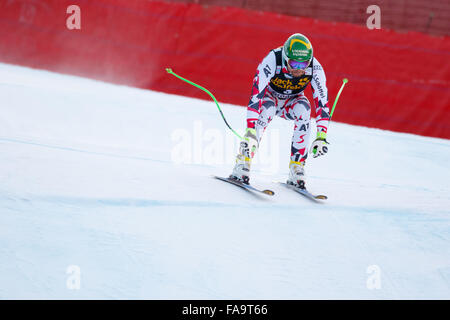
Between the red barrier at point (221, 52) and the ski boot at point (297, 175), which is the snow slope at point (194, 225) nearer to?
the ski boot at point (297, 175)

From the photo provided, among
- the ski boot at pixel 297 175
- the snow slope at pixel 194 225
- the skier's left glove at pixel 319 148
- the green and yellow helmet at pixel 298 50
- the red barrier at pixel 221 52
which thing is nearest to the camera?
the snow slope at pixel 194 225

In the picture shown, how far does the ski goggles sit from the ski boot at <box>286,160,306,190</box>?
0.89 meters

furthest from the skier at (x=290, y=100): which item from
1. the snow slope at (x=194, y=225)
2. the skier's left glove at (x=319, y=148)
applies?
the snow slope at (x=194, y=225)

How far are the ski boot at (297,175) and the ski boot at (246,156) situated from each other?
0.46 m

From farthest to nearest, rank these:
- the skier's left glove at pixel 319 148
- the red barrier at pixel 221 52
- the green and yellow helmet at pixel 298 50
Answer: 1. the red barrier at pixel 221 52
2. the skier's left glove at pixel 319 148
3. the green and yellow helmet at pixel 298 50

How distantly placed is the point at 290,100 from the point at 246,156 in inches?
27.3

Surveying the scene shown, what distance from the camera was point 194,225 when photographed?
3721mm

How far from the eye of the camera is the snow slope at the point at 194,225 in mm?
3053

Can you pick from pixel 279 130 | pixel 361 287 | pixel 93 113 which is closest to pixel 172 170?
pixel 361 287

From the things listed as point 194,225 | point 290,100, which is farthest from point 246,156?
point 194,225

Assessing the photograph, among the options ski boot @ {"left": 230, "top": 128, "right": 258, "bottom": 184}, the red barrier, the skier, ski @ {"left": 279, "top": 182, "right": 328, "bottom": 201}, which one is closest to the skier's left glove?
the skier

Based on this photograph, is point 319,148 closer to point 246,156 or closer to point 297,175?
point 297,175
